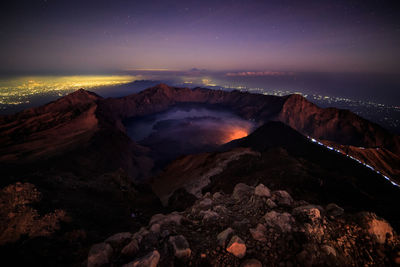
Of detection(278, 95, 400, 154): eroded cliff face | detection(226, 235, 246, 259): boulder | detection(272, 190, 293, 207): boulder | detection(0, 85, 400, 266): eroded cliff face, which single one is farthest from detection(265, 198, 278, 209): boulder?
detection(278, 95, 400, 154): eroded cliff face

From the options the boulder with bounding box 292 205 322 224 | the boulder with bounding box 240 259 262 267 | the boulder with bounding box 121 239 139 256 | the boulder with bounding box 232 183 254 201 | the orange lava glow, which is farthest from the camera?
the orange lava glow

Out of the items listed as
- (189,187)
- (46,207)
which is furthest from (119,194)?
(189,187)

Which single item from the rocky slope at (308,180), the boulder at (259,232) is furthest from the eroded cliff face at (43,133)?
the boulder at (259,232)

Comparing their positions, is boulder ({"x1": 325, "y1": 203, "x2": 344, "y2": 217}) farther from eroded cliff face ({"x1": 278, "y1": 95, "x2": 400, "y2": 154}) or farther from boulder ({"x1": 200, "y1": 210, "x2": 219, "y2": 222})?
eroded cliff face ({"x1": 278, "y1": 95, "x2": 400, "y2": 154})

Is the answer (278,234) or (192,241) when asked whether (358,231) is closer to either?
(278,234)

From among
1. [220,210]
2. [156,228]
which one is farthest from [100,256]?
[220,210]

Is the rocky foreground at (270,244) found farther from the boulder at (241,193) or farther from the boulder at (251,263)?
the boulder at (241,193)
